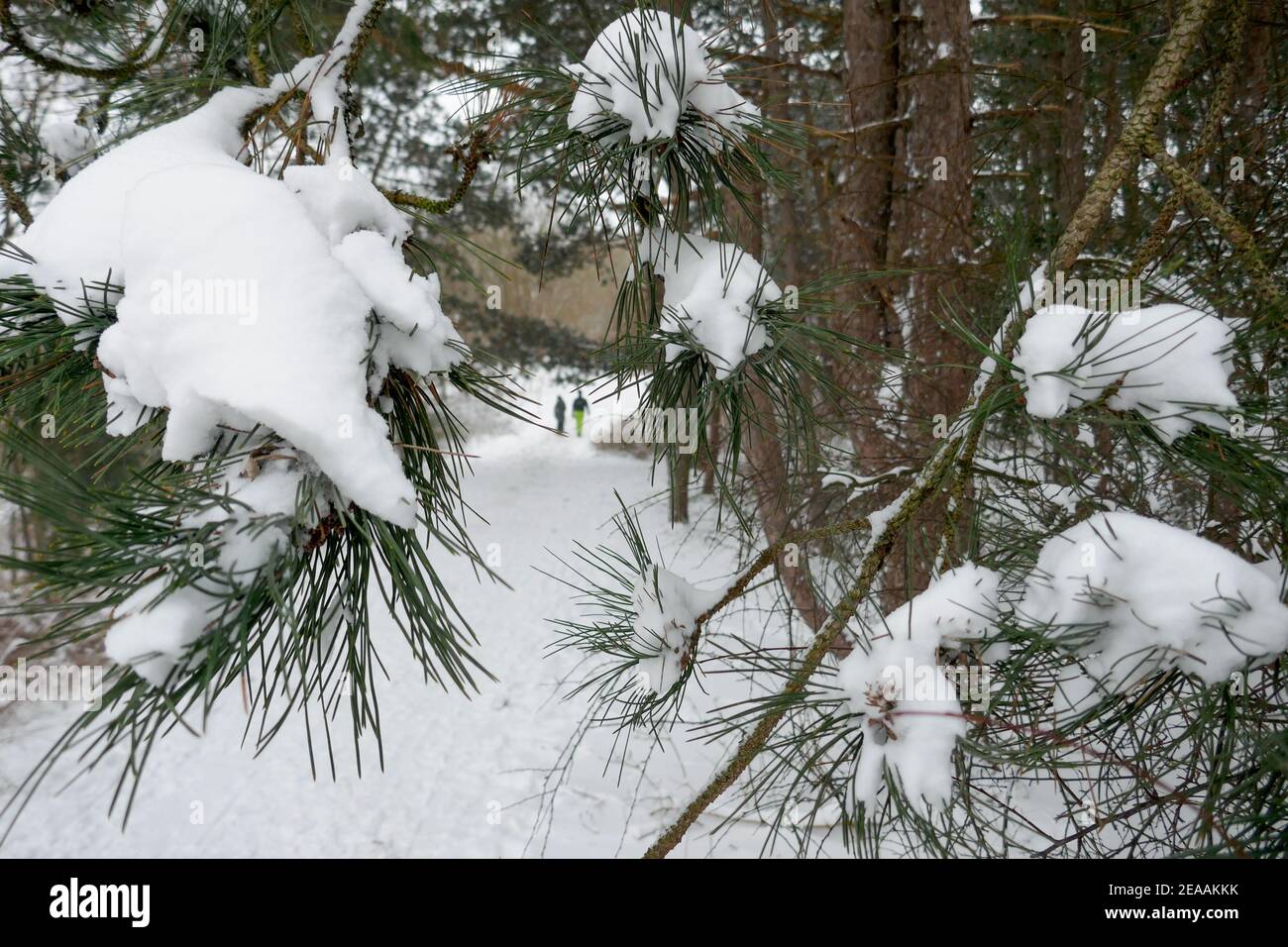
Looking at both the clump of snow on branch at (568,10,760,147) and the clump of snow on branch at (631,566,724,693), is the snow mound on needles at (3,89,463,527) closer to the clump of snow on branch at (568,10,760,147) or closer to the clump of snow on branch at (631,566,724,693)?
the clump of snow on branch at (568,10,760,147)

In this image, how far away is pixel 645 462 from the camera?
11.2 m

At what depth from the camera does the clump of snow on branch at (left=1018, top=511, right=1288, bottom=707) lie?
64cm

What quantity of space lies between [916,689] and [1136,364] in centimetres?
40

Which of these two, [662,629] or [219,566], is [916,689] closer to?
[662,629]

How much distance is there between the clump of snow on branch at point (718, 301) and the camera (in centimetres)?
90

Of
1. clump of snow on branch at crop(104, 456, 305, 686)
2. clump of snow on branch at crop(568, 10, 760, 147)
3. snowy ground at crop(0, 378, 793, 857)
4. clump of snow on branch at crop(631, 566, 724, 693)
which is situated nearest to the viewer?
clump of snow on branch at crop(104, 456, 305, 686)

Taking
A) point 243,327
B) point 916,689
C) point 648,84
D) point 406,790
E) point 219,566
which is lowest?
point 406,790

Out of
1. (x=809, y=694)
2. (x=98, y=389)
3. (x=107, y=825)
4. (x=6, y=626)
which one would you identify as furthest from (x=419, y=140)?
(x=809, y=694)

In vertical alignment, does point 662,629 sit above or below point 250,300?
below

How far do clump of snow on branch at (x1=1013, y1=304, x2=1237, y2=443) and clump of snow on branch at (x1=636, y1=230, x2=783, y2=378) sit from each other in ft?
1.06

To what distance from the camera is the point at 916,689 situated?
703mm

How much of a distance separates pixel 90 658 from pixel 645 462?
25.0ft

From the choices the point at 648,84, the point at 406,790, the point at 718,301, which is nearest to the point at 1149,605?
the point at 718,301

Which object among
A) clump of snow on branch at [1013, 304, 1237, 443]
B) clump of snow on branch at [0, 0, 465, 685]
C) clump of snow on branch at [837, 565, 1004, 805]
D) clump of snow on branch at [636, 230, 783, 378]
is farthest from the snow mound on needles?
clump of snow on branch at [1013, 304, 1237, 443]
